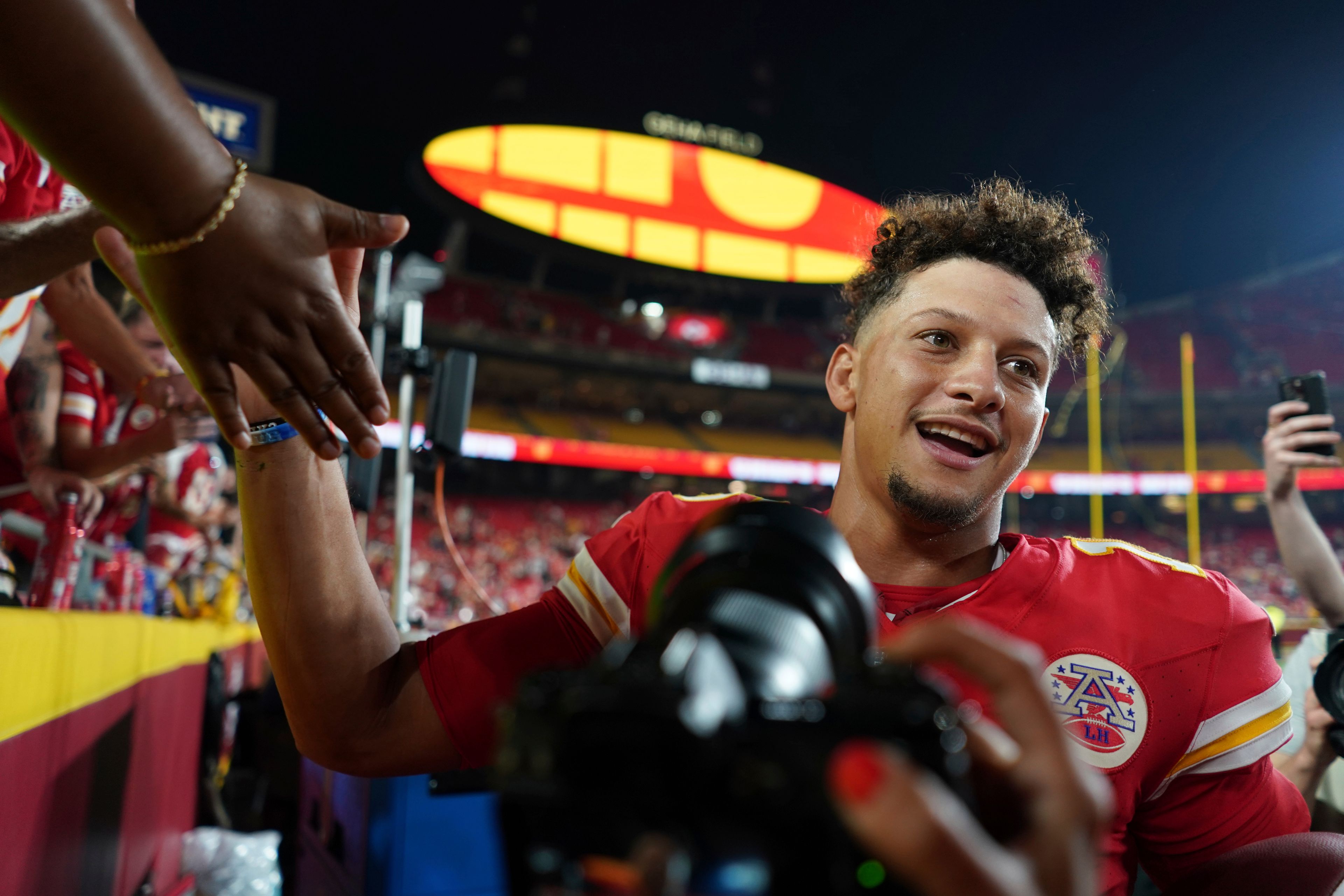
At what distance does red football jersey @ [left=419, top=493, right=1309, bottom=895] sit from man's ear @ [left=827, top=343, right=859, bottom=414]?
1.33 ft

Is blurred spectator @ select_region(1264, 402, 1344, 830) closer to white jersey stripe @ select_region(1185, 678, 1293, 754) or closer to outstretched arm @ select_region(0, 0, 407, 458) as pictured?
white jersey stripe @ select_region(1185, 678, 1293, 754)

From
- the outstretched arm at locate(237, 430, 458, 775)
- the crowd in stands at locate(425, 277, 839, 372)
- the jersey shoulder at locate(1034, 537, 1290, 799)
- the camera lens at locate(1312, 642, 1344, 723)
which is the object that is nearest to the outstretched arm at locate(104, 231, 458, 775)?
the outstretched arm at locate(237, 430, 458, 775)

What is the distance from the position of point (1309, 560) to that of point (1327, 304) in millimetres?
27174

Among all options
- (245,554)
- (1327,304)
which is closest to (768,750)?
(245,554)

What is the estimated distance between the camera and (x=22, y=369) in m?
2.54

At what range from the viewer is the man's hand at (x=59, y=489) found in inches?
95.4

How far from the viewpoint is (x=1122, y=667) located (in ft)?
4.36

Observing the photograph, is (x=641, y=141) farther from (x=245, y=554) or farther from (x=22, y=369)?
(x=245, y=554)

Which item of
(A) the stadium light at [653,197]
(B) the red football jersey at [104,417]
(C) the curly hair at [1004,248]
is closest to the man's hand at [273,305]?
(C) the curly hair at [1004,248]

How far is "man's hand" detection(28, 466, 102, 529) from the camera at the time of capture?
2.42 meters

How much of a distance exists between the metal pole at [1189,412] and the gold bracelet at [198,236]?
2622 centimetres

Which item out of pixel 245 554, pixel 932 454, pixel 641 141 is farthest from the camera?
pixel 641 141

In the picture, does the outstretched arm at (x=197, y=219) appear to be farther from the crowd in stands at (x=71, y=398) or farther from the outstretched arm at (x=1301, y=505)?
the outstretched arm at (x=1301, y=505)

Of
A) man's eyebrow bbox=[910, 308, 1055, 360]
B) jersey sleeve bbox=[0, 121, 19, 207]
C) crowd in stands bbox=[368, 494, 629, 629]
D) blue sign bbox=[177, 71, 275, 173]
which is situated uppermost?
blue sign bbox=[177, 71, 275, 173]
